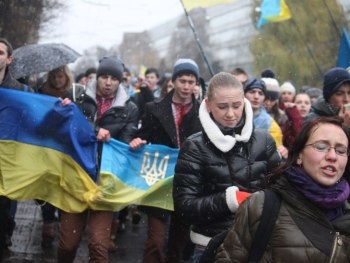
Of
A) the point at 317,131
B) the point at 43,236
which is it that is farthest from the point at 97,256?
the point at 317,131

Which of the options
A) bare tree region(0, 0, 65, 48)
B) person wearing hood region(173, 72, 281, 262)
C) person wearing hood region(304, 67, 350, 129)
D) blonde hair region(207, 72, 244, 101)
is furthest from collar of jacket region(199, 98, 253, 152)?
bare tree region(0, 0, 65, 48)

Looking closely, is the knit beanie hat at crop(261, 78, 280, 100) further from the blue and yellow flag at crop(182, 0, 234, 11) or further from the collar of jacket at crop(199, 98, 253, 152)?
the collar of jacket at crop(199, 98, 253, 152)

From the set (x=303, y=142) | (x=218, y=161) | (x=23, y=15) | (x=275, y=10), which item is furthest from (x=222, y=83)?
(x=23, y=15)

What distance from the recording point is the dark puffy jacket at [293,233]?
256 cm

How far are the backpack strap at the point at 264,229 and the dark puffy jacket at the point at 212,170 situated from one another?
0.92 meters

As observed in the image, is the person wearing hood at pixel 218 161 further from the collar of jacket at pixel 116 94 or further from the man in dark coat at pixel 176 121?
the collar of jacket at pixel 116 94

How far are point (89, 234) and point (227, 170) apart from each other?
1.72m

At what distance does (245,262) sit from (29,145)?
3.28 m

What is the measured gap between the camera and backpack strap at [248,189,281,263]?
2627 mm

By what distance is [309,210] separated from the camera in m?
2.62

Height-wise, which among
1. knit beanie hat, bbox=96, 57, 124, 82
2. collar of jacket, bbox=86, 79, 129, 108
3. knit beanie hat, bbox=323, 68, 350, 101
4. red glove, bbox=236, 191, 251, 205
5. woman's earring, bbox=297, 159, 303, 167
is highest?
knit beanie hat, bbox=96, 57, 124, 82

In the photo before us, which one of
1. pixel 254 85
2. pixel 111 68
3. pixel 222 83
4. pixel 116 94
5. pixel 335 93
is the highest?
pixel 111 68

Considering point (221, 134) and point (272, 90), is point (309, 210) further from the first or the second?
point (272, 90)

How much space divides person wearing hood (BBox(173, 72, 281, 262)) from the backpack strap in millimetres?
852
